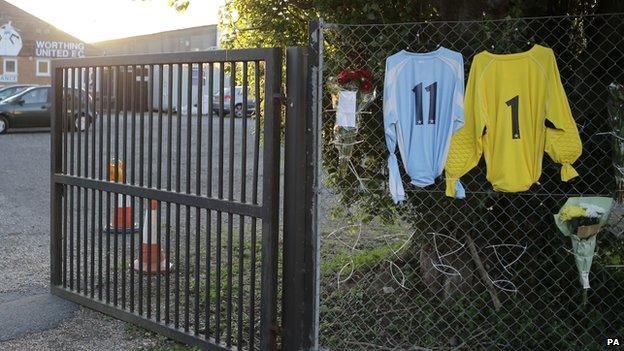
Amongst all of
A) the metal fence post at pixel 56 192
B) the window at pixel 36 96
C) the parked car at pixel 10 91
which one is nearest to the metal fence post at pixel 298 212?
the metal fence post at pixel 56 192

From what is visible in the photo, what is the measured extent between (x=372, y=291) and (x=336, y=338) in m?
0.84

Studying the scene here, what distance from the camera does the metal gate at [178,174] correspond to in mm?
4750

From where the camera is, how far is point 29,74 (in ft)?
143

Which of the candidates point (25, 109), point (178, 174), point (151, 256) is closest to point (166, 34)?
point (25, 109)

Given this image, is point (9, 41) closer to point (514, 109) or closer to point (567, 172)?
point (514, 109)

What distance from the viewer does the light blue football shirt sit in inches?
185

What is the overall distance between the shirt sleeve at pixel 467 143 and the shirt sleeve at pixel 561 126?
417 mm

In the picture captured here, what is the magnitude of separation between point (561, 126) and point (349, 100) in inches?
50.7

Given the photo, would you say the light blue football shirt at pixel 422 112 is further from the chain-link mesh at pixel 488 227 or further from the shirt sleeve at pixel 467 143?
the chain-link mesh at pixel 488 227

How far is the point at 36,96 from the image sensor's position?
2258 centimetres

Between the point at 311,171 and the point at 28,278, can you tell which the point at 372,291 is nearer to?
the point at 311,171

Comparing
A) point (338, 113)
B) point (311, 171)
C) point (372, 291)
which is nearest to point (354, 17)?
point (338, 113)

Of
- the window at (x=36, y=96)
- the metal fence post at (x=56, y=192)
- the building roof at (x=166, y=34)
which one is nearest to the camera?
the metal fence post at (x=56, y=192)

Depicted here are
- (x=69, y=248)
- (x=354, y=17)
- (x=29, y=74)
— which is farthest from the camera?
(x=29, y=74)
